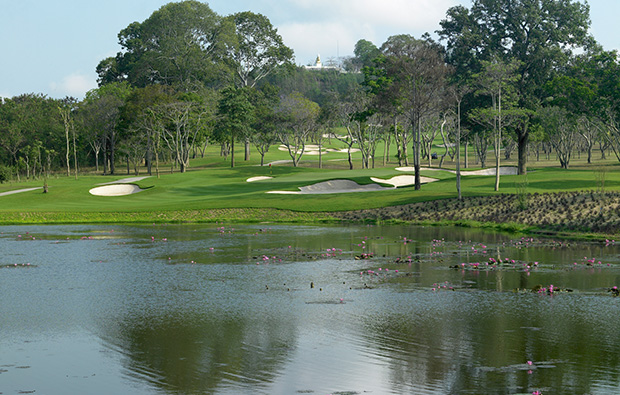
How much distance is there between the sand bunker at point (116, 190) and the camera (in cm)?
6806

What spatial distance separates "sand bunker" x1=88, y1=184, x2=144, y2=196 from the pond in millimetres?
36228

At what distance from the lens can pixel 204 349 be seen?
49.2ft

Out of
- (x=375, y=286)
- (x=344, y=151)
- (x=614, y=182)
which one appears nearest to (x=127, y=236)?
(x=375, y=286)

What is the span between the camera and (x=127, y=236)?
39.4 m

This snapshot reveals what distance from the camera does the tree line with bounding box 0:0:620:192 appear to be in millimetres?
61500

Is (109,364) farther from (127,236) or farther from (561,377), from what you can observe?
(127,236)

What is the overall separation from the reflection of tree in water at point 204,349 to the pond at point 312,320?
5 cm

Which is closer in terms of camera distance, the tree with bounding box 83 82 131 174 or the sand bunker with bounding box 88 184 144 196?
the sand bunker with bounding box 88 184 144 196

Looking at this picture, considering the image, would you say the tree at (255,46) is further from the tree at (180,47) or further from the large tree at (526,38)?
the large tree at (526,38)

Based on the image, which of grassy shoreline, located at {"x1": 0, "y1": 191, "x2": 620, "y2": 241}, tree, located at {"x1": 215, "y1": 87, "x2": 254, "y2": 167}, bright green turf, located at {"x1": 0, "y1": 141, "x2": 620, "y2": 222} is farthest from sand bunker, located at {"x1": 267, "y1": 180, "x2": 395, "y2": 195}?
tree, located at {"x1": 215, "y1": 87, "x2": 254, "y2": 167}

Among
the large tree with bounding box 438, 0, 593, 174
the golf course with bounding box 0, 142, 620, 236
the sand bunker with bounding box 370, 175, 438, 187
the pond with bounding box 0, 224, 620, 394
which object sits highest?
the large tree with bounding box 438, 0, 593, 174

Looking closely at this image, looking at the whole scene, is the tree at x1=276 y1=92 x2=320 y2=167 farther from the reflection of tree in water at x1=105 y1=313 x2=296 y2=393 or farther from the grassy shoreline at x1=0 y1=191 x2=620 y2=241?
the reflection of tree in water at x1=105 y1=313 x2=296 y2=393

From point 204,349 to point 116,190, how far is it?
57.5m

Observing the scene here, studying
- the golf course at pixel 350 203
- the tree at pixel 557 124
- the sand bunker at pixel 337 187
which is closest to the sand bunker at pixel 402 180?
the golf course at pixel 350 203
